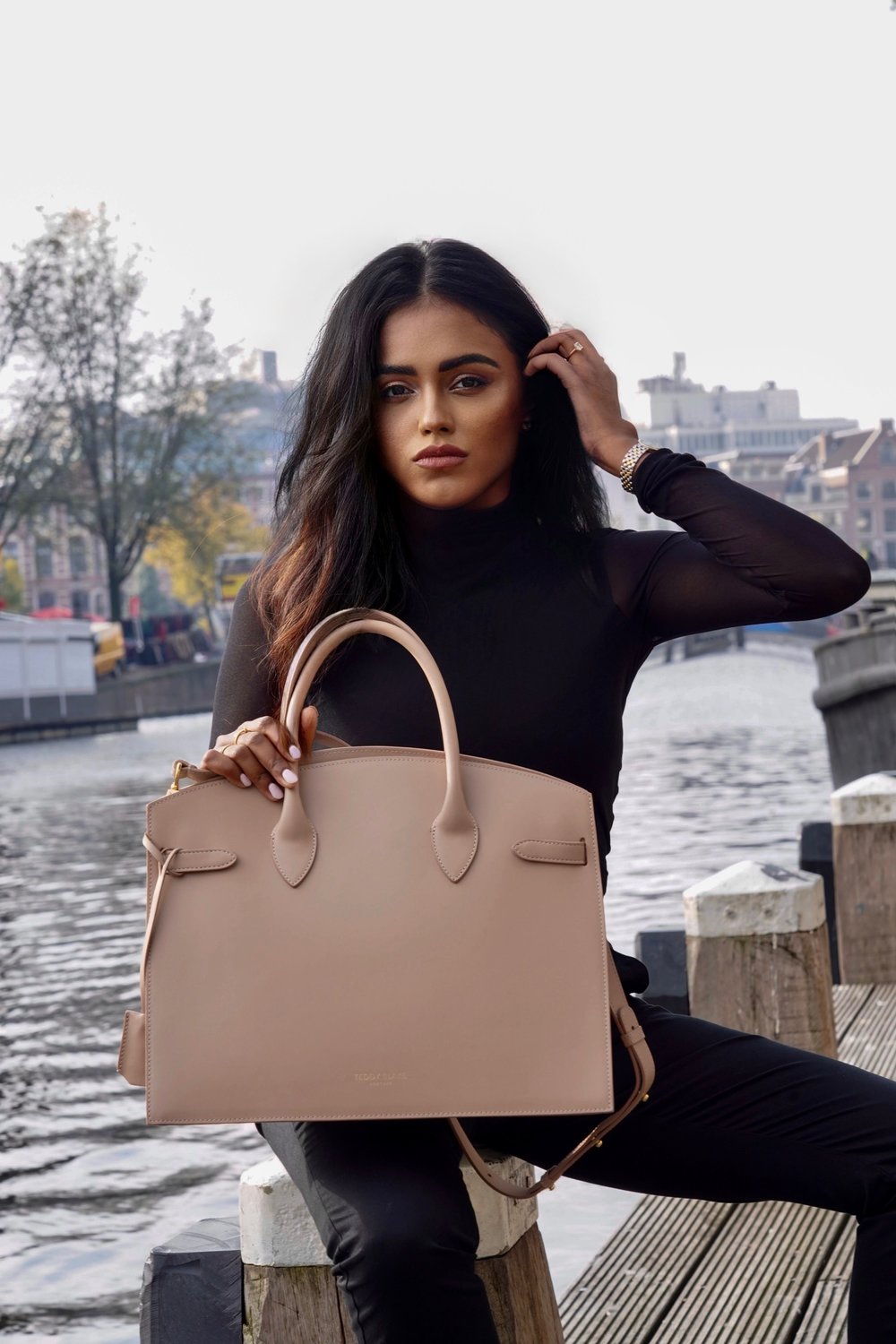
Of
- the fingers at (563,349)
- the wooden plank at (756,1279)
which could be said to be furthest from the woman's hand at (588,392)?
the wooden plank at (756,1279)

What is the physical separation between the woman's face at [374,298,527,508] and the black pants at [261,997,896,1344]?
75 cm

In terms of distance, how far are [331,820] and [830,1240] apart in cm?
173

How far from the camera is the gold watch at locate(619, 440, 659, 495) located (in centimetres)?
250

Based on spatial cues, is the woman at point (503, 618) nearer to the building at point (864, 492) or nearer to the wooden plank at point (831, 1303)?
the wooden plank at point (831, 1303)

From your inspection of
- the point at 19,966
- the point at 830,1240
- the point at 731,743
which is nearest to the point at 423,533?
the point at 830,1240

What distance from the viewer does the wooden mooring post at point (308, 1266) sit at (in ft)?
6.88

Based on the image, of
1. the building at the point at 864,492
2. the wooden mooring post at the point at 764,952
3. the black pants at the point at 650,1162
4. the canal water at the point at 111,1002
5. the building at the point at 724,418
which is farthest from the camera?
the building at the point at 724,418

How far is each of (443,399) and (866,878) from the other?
3.49 m

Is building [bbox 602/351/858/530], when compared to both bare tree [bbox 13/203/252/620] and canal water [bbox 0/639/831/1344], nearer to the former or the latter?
bare tree [bbox 13/203/252/620]

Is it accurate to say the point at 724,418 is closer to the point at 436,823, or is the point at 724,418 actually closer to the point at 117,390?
the point at 117,390

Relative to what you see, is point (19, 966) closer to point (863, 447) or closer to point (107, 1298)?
point (107, 1298)

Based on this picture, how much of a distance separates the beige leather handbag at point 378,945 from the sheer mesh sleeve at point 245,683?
422mm

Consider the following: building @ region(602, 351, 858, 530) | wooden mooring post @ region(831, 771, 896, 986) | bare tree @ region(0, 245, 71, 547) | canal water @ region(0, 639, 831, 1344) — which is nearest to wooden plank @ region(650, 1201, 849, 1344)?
canal water @ region(0, 639, 831, 1344)

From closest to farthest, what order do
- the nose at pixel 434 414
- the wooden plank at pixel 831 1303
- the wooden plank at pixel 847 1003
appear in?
the nose at pixel 434 414 → the wooden plank at pixel 831 1303 → the wooden plank at pixel 847 1003
